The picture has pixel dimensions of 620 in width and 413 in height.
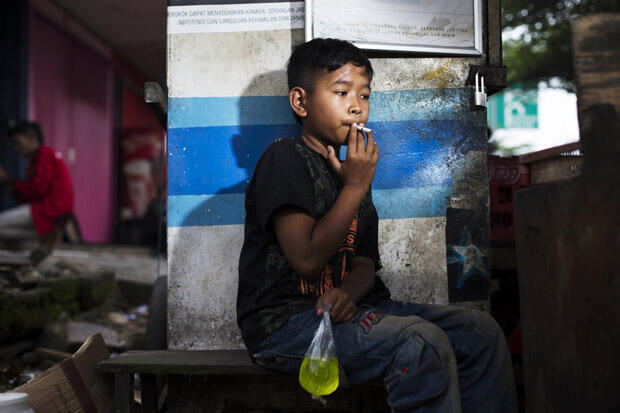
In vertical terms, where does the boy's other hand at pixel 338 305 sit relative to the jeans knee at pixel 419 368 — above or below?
above

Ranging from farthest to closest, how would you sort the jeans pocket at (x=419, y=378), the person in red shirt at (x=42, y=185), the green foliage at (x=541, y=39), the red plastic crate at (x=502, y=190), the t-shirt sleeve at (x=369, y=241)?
the green foliage at (x=541, y=39) → the person in red shirt at (x=42, y=185) → the red plastic crate at (x=502, y=190) → the t-shirt sleeve at (x=369, y=241) → the jeans pocket at (x=419, y=378)

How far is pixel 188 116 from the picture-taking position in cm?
229

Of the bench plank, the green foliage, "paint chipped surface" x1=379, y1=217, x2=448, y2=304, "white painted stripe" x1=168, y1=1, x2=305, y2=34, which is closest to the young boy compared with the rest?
the bench plank

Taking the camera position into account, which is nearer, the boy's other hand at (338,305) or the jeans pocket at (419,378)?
the jeans pocket at (419,378)

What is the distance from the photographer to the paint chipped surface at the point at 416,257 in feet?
7.47

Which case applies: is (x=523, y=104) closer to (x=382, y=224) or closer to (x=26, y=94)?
(x=26, y=94)

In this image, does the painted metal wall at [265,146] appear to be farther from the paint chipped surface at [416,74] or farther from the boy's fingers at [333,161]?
the boy's fingers at [333,161]

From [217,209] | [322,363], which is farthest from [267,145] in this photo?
[322,363]

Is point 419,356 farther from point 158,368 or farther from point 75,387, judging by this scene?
point 75,387

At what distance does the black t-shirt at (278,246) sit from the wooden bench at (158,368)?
0.59 feet

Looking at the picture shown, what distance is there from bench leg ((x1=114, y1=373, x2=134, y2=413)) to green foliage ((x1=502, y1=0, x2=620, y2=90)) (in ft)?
40.0

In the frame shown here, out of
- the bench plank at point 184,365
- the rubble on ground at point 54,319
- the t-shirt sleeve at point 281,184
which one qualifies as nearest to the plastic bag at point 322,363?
the bench plank at point 184,365

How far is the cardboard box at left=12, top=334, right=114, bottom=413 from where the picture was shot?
5.80 ft

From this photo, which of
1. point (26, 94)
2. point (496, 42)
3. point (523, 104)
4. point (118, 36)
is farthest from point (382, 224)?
point (523, 104)
